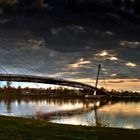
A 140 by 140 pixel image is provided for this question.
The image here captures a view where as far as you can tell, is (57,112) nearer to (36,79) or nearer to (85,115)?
(85,115)

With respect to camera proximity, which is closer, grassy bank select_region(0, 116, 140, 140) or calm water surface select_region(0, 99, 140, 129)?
grassy bank select_region(0, 116, 140, 140)

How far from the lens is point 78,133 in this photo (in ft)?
75.2

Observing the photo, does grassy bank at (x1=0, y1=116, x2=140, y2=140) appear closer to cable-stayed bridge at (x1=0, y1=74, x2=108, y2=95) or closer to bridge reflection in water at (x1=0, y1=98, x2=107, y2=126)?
bridge reflection in water at (x1=0, y1=98, x2=107, y2=126)

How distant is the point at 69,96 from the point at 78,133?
162 m

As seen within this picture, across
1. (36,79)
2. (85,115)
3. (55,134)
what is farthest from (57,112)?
(55,134)

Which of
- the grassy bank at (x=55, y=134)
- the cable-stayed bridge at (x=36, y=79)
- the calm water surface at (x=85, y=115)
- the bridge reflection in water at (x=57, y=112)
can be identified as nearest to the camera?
the grassy bank at (x=55, y=134)

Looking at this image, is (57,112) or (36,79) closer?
(57,112)

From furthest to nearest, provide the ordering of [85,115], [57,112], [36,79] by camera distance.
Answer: [36,79] < [57,112] < [85,115]

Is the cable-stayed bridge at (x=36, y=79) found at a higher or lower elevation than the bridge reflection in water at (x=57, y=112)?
higher

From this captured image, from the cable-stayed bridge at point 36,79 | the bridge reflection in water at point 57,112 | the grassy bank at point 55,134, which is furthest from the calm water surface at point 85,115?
the cable-stayed bridge at point 36,79

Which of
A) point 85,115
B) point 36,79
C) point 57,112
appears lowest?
point 85,115

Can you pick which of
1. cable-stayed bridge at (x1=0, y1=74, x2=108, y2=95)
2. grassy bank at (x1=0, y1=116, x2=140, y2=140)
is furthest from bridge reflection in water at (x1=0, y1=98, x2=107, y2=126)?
grassy bank at (x1=0, y1=116, x2=140, y2=140)

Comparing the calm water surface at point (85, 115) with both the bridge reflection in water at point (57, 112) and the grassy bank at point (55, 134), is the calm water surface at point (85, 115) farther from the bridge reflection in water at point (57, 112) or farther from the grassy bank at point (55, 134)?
the grassy bank at point (55, 134)

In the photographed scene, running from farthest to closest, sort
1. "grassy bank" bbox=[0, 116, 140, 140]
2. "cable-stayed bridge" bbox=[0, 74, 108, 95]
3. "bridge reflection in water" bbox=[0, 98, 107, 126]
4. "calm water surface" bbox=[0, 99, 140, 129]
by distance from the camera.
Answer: "cable-stayed bridge" bbox=[0, 74, 108, 95]
"bridge reflection in water" bbox=[0, 98, 107, 126]
"calm water surface" bbox=[0, 99, 140, 129]
"grassy bank" bbox=[0, 116, 140, 140]
